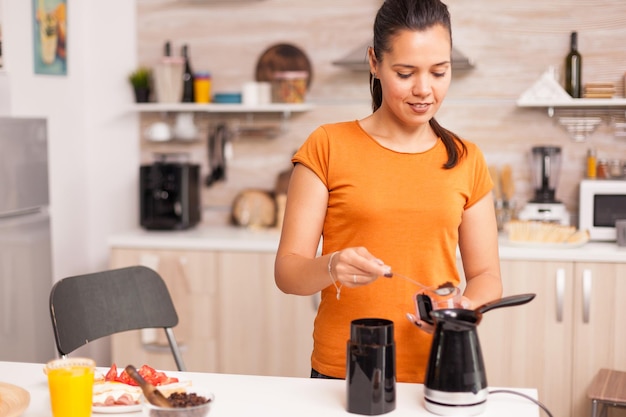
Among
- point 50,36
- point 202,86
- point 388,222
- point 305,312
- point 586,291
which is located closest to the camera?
point 388,222

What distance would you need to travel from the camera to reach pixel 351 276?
60.3 inches

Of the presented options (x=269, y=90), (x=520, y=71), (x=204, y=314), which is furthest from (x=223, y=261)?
(x=520, y=71)

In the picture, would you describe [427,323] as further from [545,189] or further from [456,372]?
[545,189]

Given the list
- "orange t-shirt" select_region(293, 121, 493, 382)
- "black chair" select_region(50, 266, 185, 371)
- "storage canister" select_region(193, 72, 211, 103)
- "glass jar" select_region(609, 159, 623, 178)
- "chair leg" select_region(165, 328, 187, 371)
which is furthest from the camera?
"storage canister" select_region(193, 72, 211, 103)

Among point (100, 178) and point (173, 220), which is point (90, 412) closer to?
point (173, 220)

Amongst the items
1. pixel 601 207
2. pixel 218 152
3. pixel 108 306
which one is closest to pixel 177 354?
pixel 108 306

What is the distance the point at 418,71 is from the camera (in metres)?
1.70

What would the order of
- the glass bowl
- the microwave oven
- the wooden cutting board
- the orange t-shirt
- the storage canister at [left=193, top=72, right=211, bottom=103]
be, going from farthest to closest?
the storage canister at [left=193, top=72, right=211, bottom=103] → the microwave oven → the orange t-shirt → the wooden cutting board → the glass bowl

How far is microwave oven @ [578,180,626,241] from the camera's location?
348 centimetres

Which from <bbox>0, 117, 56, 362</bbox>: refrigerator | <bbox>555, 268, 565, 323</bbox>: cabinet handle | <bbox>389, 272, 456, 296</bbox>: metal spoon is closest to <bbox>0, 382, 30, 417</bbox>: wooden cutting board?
<bbox>389, 272, 456, 296</bbox>: metal spoon

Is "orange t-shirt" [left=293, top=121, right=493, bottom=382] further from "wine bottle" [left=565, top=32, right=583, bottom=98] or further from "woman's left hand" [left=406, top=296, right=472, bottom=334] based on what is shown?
"wine bottle" [left=565, top=32, right=583, bottom=98]

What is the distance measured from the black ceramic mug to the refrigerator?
2005mm

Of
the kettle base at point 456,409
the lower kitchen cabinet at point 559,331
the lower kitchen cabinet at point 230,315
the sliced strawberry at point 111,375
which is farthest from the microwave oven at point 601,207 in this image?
the sliced strawberry at point 111,375

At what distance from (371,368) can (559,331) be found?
198 centimetres
